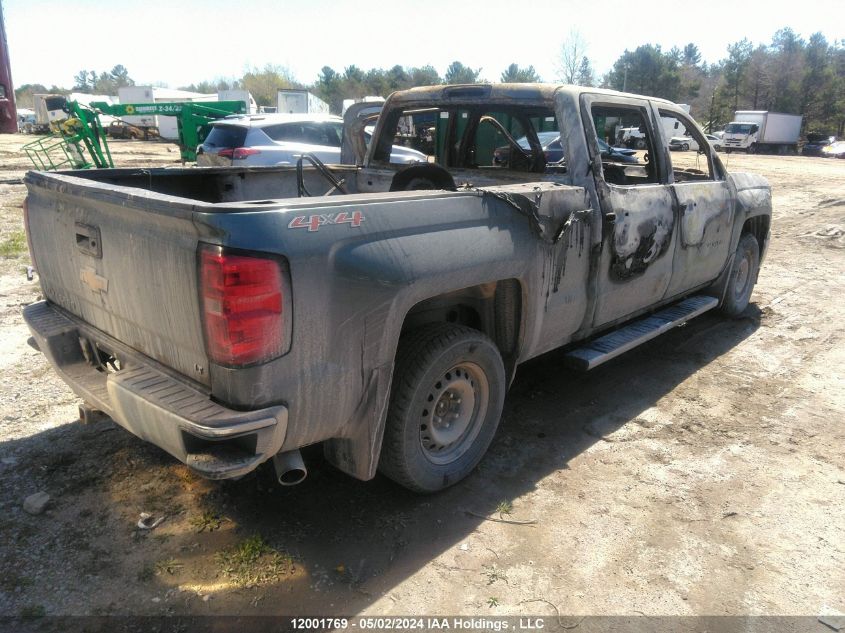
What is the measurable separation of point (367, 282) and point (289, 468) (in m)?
0.79

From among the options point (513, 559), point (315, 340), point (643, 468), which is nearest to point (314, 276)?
point (315, 340)

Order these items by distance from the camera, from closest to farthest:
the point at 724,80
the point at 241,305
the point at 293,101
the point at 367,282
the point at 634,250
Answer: the point at 241,305
the point at 367,282
the point at 634,250
the point at 293,101
the point at 724,80

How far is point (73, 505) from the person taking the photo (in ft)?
9.96

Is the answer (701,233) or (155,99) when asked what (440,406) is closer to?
(701,233)

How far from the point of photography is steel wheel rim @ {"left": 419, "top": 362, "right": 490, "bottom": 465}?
3086 mm

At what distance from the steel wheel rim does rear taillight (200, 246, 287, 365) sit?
1051 millimetres

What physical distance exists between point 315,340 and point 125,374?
34.8 inches

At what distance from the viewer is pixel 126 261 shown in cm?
254

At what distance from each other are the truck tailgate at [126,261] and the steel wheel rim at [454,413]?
1.17 metres

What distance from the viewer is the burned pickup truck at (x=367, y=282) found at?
7.35 feet

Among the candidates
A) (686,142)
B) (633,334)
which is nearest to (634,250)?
(633,334)

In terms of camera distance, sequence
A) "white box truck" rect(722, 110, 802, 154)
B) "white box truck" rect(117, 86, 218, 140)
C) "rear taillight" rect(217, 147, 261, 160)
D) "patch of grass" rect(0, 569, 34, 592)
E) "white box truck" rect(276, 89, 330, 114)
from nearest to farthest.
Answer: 1. "patch of grass" rect(0, 569, 34, 592)
2. "rear taillight" rect(217, 147, 261, 160)
3. "white box truck" rect(276, 89, 330, 114)
4. "white box truck" rect(117, 86, 218, 140)
5. "white box truck" rect(722, 110, 802, 154)

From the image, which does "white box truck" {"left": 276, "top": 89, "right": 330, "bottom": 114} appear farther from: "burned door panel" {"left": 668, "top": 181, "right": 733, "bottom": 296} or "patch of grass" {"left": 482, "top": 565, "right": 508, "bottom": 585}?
"patch of grass" {"left": 482, "top": 565, "right": 508, "bottom": 585}

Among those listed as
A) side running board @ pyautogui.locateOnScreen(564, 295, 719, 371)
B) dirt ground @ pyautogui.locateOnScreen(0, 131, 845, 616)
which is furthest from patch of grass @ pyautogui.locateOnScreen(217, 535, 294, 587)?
side running board @ pyautogui.locateOnScreen(564, 295, 719, 371)
